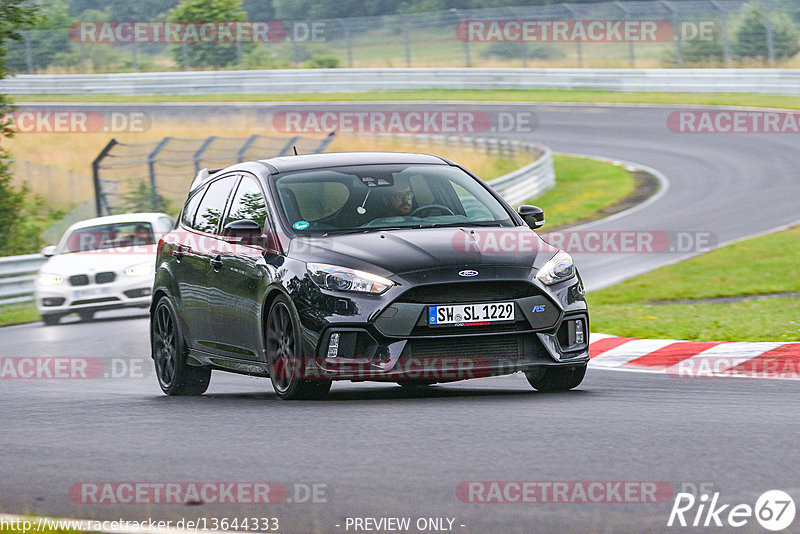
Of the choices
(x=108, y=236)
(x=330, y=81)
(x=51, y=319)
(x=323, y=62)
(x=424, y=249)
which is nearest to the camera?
(x=424, y=249)

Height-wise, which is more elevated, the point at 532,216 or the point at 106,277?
the point at 532,216

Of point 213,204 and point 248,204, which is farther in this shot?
point 213,204

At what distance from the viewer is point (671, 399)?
26.8 feet

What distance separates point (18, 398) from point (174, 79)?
40.7 m

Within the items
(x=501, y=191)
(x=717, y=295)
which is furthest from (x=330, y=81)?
(x=717, y=295)

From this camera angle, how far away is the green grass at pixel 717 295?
1253cm

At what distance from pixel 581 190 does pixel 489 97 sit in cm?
1620

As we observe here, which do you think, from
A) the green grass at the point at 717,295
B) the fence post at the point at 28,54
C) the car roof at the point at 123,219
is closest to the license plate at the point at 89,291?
the car roof at the point at 123,219

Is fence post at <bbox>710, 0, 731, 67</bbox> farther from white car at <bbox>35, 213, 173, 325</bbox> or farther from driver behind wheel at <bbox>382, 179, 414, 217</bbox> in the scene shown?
driver behind wheel at <bbox>382, 179, 414, 217</bbox>

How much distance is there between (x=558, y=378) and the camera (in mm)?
8922

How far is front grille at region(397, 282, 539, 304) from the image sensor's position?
26.6 feet

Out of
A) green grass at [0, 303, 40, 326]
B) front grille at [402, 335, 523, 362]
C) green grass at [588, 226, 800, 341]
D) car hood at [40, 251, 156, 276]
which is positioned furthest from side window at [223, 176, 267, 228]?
green grass at [0, 303, 40, 326]

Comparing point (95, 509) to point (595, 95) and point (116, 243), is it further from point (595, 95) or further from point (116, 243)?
point (595, 95)

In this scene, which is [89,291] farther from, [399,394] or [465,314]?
[465,314]
